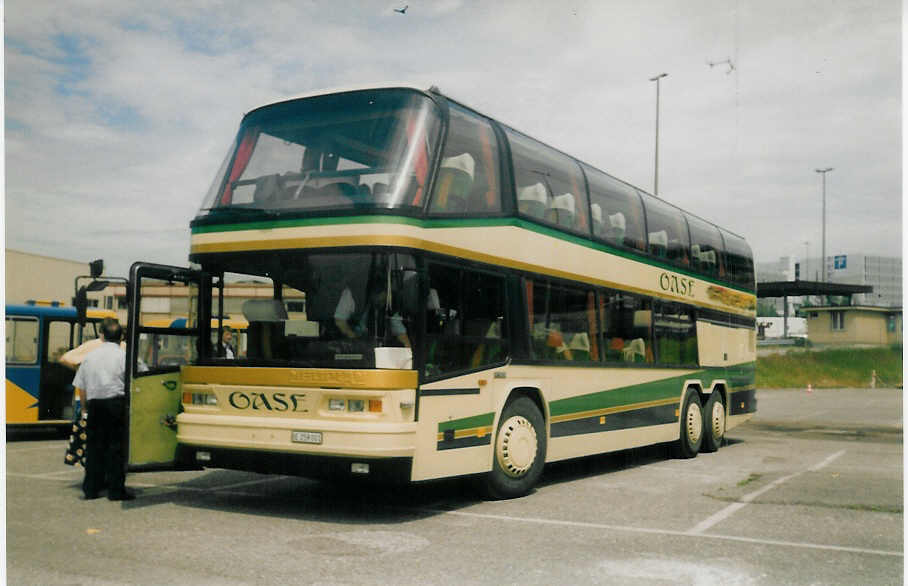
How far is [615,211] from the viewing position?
12336 mm

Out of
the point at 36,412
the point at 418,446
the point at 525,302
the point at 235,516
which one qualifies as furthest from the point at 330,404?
the point at 36,412

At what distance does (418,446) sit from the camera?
26.7ft

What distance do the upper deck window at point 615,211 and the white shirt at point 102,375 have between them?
5.60 metres

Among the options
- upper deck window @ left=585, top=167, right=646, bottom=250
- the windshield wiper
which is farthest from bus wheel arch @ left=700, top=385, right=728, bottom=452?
the windshield wiper

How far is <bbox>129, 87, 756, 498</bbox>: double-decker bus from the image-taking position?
8.09 m

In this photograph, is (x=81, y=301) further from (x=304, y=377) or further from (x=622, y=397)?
(x=622, y=397)

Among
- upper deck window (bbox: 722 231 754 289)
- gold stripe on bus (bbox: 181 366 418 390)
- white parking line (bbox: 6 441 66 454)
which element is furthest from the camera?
upper deck window (bbox: 722 231 754 289)

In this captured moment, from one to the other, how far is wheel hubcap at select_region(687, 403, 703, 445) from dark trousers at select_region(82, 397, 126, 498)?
881cm

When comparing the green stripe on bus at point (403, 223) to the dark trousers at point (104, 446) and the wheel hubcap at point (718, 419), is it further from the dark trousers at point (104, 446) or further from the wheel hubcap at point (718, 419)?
the wheel hubcap at point (718, 419)

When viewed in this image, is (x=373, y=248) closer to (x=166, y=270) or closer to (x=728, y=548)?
(x=166, y=270)

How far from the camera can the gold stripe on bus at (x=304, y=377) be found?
7.92 meters

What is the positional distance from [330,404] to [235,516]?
4.29 feet

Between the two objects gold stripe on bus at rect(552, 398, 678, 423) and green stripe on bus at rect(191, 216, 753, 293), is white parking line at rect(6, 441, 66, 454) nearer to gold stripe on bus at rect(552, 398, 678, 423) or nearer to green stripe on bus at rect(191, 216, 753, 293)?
green stripe on bus at rect(191, 216, 753, 293)

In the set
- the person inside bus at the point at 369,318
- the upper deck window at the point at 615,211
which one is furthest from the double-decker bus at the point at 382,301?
the upper deck window at the point at 615,211
